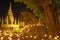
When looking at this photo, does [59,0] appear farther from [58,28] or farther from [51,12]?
[58,28]

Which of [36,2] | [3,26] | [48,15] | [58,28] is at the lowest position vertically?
[3,26]

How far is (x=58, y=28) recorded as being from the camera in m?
5.21

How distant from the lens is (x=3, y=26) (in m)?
13.9

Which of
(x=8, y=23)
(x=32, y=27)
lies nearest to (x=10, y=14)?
(x=8, y=23)

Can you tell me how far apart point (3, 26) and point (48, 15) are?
950 centimetres

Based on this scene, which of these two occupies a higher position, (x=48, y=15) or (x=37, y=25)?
(x=48, y=15)

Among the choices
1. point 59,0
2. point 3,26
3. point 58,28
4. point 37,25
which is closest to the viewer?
point 59,0

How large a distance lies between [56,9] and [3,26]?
30.5ft

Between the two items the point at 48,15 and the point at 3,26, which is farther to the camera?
the point at 3,26

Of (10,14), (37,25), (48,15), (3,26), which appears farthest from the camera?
(10,14)

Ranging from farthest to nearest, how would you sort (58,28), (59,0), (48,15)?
(58,28) < (48,15) < (59,0)

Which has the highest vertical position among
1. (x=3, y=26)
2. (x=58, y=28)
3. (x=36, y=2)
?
(x=36, y=2)

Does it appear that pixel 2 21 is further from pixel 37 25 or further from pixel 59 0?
pixel 59 0

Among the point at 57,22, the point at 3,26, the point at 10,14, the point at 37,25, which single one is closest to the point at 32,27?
the point at 37,25
